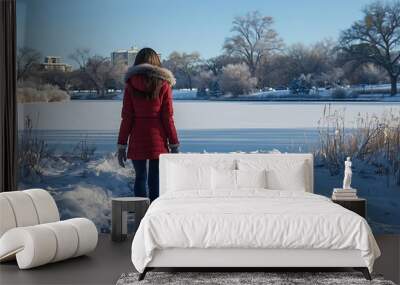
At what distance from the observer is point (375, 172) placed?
877 centimetres

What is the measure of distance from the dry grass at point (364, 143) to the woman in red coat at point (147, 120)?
5.76ft

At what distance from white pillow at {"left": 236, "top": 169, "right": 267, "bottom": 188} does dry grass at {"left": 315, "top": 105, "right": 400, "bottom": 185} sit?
48.1 inches

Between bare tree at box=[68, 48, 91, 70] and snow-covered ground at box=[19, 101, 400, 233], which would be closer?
snow-covered ground at box=[19, 101, 400, 233]

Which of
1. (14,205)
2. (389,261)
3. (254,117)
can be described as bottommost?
(389,261)

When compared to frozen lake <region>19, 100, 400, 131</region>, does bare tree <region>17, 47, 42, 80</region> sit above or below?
above

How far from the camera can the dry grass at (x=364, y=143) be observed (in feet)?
28.7

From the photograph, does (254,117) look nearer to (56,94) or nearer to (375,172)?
(375,172)

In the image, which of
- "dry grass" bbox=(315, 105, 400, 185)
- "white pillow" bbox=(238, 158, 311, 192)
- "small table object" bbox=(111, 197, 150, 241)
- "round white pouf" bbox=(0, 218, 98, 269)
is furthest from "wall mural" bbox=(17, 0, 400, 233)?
"round white pouf" bbox=(0, 218, 98, 269)

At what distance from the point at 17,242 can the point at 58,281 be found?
69 cm

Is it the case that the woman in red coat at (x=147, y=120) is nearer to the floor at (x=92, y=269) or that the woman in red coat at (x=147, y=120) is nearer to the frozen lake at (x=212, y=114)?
the frozen lake at (x=212, y=114)

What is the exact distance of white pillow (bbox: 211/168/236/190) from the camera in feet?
25.5

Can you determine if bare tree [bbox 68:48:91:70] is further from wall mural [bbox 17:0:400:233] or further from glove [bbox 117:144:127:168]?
glove [bbox 117:144:127:168]

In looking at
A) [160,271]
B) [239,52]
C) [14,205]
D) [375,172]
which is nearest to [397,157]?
[375,172]

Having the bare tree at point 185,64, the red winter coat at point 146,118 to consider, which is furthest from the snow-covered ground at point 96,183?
the bare tree at point 185,64
